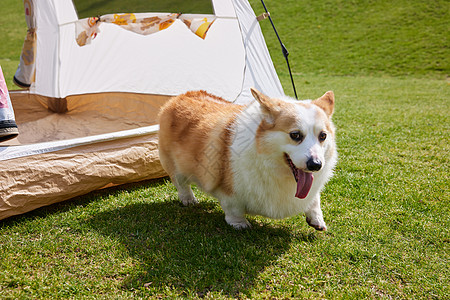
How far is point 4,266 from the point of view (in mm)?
2230

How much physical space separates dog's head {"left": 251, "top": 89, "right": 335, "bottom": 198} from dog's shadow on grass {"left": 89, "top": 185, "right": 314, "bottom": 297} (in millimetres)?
485

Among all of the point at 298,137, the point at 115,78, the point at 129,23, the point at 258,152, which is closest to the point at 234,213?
the point at 258,152

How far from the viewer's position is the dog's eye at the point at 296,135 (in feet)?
7.12

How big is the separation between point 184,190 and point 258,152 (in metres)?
0.96

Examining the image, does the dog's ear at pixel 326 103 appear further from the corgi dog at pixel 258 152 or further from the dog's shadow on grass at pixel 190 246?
the dog's shadow on grass at pixel 190 246

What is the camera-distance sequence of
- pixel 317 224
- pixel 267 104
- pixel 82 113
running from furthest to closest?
pixel 82 113 < pixel 317 224 < pixel 267 104

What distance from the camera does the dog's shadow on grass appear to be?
→ 2.10 m

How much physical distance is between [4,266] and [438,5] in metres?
18.3

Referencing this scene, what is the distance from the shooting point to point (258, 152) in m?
2.33

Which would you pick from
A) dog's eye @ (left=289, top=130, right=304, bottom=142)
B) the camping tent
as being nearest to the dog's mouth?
dog's eye @ (left=289, top=130, right=304, bottom=142)

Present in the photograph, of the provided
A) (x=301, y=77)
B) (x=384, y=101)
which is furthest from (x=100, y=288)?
(x=301, y=77)

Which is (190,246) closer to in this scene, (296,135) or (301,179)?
(301,179)

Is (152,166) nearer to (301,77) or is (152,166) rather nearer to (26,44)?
(26,44)

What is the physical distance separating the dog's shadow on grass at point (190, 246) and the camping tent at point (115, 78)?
0.45 meters
